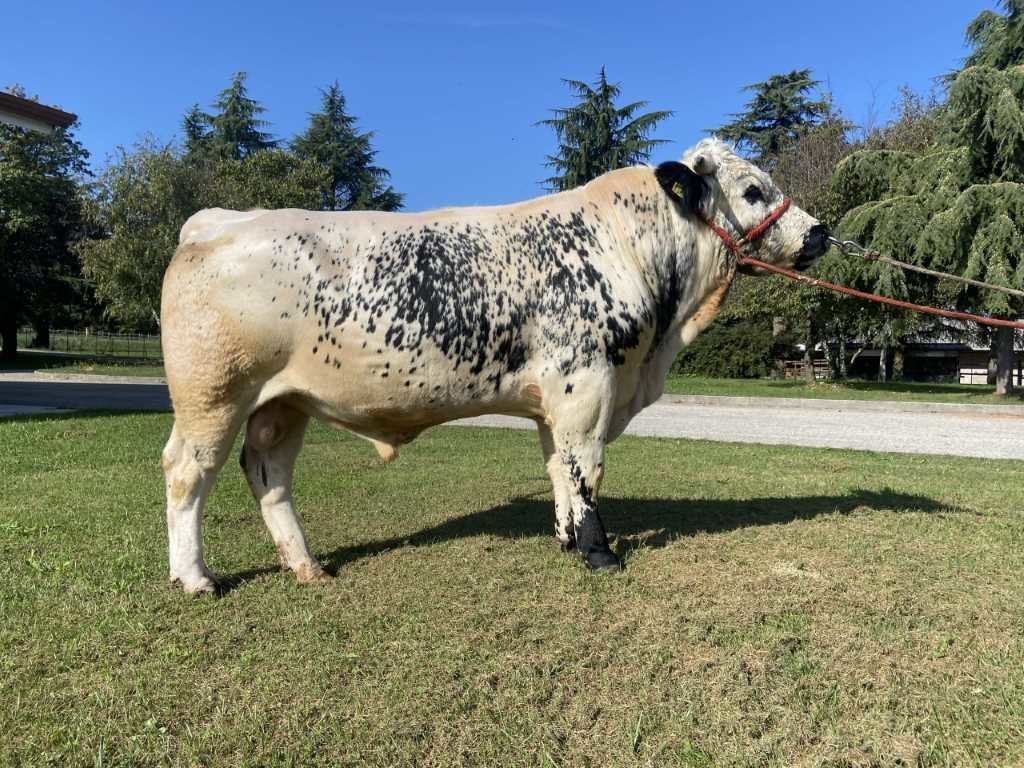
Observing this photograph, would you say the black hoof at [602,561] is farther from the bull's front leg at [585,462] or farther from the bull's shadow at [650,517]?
the bull's shadow at [650,517]

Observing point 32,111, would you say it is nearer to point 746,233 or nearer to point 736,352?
point 746,233

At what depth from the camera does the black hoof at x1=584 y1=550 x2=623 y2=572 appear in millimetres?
4297

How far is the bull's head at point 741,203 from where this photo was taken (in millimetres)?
4453

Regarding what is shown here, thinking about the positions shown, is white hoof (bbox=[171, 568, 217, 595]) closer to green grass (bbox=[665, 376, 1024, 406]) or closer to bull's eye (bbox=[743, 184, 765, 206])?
bull's eye (bbox=[743, 184, 765, 206])

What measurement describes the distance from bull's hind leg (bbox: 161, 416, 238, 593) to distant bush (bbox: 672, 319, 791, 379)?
3141cm

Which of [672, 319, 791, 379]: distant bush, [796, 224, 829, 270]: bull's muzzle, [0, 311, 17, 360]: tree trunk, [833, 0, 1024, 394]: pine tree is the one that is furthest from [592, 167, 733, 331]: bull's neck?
[0, 311, 17, 360]: tree trunk

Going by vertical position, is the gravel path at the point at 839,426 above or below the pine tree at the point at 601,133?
below

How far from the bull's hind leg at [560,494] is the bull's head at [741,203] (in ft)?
5.29

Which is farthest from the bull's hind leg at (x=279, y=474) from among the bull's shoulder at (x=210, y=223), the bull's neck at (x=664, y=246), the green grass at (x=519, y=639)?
the bull's neck at (x=664, y=246)

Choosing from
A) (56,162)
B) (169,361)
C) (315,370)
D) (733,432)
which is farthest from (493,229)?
(56,162)

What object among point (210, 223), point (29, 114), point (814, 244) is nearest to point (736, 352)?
point (29, 114)

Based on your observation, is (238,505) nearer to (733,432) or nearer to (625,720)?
(625,720)

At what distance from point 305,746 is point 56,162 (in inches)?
1612

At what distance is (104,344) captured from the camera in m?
45.6
